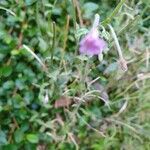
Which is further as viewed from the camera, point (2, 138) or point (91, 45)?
point (2, 138)

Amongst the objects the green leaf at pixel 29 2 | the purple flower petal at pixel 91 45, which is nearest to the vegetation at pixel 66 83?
the green leaf at pixel 29 2

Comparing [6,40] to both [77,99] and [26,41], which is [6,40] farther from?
[77,99]

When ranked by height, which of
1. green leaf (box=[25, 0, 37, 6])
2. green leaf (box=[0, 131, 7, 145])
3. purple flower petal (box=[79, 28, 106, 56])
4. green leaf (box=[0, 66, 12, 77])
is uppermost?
green leaf (box=[25, 0, 37, 6])

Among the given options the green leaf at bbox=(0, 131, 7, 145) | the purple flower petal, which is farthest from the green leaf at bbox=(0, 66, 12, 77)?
the purple flower petal

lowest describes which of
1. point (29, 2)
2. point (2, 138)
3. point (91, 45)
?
point (2, 138)

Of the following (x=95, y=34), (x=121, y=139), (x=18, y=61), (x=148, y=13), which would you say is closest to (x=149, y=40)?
(x=148, y=13)

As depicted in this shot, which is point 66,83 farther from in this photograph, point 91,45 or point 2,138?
point 91,45

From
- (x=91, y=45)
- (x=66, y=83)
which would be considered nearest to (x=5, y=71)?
(x=66, y=83)

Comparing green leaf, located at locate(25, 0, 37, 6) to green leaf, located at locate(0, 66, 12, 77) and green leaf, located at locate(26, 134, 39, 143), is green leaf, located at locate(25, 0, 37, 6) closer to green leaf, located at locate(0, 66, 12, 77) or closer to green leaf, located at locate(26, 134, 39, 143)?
green leaf, located at locate(0, 66, 12, 77)
